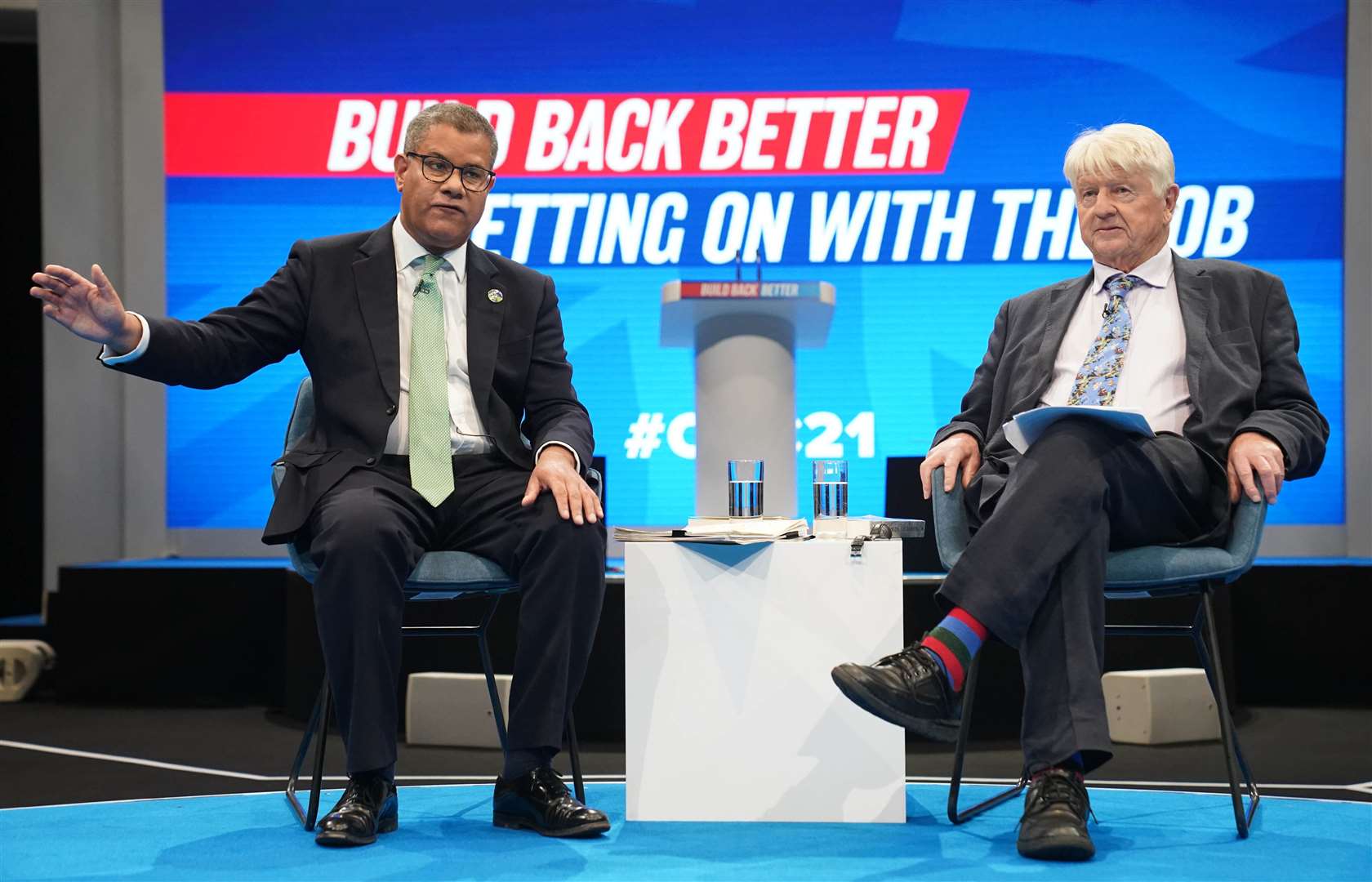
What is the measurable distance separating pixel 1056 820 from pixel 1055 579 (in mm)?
405

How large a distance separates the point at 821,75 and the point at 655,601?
331cm

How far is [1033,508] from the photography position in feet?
7.39

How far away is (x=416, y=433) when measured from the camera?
264cm

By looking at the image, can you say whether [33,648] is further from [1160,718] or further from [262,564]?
[1160,718]

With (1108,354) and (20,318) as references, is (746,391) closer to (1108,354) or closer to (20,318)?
(1108,354)

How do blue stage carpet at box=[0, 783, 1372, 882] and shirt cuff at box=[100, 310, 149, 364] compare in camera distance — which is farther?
shirt cuff at box=[100, 310, 149, 364]

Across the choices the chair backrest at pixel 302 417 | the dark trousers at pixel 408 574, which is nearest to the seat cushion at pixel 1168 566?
the dark trousers at pixel 408 574

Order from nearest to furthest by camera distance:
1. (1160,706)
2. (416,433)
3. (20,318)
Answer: (416,433)
(1160,706)
(20,318)

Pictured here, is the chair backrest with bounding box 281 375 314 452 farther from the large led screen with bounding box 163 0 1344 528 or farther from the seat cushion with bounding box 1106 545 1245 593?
the large led screen with bounding box 163 0 1344 528

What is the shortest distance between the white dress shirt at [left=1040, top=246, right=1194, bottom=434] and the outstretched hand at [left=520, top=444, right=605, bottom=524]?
99 centimetres

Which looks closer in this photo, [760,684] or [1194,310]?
[760,684]

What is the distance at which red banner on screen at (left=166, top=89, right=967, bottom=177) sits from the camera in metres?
5.25

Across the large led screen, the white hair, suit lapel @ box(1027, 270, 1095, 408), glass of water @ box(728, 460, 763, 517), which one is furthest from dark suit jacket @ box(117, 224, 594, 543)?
the large led screen

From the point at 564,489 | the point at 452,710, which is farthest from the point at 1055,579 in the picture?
the point at 452,710
